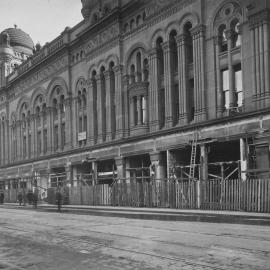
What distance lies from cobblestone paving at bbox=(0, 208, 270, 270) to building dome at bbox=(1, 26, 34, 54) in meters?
50.5

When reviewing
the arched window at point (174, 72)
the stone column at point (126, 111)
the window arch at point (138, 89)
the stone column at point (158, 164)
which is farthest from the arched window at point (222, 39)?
the stone column at point (126, 111)

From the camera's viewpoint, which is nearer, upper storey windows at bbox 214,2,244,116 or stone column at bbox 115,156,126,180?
upper storey windows at bbox 214,2,244,116

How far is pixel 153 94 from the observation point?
3291 centimetres

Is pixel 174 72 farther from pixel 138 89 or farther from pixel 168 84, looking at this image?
pixel 138 89

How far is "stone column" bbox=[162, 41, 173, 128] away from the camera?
31.3 m

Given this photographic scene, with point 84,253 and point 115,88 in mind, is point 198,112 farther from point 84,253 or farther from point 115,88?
point 84,253

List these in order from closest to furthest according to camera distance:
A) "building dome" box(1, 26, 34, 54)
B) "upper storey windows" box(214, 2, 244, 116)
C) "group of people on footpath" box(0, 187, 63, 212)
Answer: "upper storey windows" box(214, 2, 244, 116) < "group of people on footpath" box(0, 187, 63, 212) < "building dome" box(1, 26, 34, 54)

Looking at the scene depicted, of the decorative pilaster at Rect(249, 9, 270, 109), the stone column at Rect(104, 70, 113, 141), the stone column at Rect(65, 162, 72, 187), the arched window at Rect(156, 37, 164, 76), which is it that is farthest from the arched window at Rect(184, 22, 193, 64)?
the stone column at Rect(65, 162, 72, 187)

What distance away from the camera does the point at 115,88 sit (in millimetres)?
37312

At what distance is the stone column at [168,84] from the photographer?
31328mm

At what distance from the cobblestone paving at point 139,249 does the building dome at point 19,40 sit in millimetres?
50476

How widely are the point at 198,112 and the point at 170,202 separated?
231 inches

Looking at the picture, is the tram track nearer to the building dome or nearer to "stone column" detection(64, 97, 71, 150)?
"stone column" detection(64, 97, 71, 150)

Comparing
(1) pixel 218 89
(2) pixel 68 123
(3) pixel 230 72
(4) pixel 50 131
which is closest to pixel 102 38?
(2) pixel 68 123
